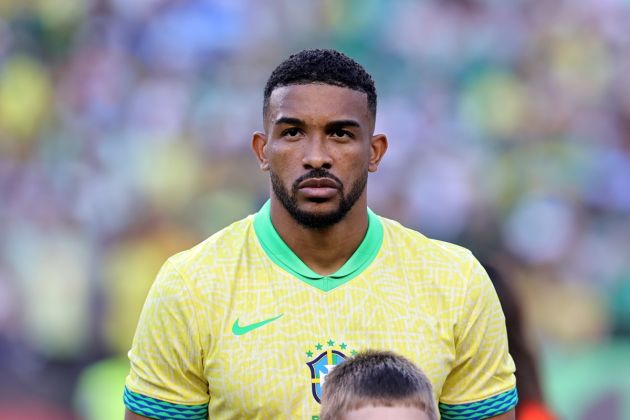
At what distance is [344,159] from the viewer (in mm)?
2387

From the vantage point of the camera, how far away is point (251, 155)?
15.8 ft

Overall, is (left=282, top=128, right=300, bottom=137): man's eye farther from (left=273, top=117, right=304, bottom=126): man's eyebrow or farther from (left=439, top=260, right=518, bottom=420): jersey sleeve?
(left=439, top=260, right=518, bottom=420): jersey sleeve

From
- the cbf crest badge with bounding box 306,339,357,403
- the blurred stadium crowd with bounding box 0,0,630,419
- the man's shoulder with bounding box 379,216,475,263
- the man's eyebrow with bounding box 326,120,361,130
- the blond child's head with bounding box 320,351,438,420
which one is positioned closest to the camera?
the blond child's head with bounding box 320,351,438,420

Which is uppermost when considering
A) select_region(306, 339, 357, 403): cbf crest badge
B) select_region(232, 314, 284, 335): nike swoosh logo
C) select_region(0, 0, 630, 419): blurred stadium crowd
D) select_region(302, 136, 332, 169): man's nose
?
select_region(0, 0, 630, 419): blurred stadium crowd

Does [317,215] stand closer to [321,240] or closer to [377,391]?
[321,240]

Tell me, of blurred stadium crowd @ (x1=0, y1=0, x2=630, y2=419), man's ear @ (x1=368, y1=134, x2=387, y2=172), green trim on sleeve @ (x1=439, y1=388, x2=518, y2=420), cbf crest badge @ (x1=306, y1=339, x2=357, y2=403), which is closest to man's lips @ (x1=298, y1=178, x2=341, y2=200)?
man's ear @ (x1=368, y1=134, x2=387, y2=172)

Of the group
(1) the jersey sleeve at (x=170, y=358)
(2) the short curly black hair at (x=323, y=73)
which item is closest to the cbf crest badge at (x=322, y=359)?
(1) the jersey sleeve at (x=170, y=358)

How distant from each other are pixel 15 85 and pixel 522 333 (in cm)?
254

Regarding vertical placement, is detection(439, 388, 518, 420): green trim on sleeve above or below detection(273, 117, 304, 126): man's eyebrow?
below

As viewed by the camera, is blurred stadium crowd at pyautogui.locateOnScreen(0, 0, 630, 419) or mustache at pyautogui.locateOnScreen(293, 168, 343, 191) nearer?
mustache at pyautogui.locateOnScreen(293, 168, 343, 191)

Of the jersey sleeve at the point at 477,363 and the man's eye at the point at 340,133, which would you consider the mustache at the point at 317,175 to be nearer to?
the man's eye at the point at 340,133

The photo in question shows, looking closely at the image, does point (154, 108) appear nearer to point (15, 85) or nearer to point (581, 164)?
point (15, 85)

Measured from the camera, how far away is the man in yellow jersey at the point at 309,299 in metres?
2.31

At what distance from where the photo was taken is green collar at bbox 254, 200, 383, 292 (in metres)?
2.43
